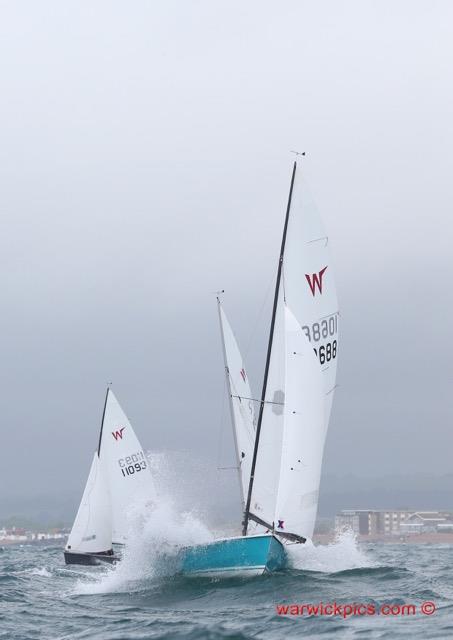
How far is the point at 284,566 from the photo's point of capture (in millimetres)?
25438

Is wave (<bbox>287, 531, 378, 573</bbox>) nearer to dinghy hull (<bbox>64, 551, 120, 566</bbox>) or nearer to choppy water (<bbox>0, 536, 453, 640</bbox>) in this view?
choppy water (<bbox>0, 536, 453, 640</bbox>)

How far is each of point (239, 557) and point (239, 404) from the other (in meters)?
9.03

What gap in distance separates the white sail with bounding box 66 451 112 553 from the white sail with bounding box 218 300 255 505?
9.59 m

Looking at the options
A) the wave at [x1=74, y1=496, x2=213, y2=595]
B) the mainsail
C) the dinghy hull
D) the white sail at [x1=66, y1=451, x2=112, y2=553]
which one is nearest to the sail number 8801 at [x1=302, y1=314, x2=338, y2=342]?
the mainsail

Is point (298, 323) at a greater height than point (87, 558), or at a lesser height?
greater

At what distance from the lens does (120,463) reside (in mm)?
41906

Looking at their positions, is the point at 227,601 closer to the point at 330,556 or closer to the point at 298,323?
the point at 330,556

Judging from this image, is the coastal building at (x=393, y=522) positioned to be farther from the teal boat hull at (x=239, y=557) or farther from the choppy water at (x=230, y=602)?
the teal boat hull at (x=239, y=557)

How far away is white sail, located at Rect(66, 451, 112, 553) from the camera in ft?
137

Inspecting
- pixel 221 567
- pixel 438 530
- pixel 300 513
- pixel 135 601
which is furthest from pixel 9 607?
pixel 438 530

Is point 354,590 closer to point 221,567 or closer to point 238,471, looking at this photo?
point 221,567

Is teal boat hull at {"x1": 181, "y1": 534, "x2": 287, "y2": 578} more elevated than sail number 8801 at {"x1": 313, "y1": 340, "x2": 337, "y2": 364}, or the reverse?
sail number 8801 at {"x1": 313, "y1": 340, "x2": 337, "y2": 364}

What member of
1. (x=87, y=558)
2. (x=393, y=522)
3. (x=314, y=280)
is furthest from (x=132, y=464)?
(x=393, y=522)

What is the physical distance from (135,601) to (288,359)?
6437mm
